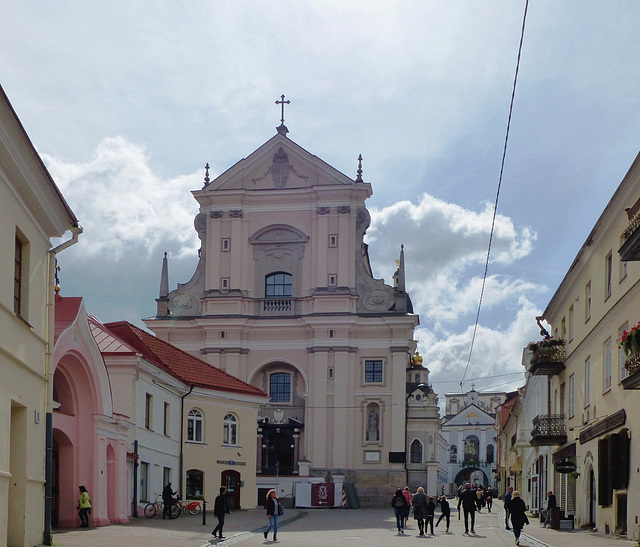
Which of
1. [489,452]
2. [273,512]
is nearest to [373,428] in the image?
[273,512]

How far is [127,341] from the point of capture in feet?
111

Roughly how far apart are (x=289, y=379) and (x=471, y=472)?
7293 cm

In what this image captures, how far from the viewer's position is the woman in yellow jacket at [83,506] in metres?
24.7

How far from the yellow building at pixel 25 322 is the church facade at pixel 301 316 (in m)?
37.7

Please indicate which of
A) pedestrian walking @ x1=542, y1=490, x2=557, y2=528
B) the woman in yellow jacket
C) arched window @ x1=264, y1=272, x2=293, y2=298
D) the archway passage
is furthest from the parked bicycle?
the archway passage

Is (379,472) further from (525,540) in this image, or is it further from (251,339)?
(525,540)

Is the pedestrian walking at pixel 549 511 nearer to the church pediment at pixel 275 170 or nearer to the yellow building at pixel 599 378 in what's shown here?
the yellow building at pixel 599 378

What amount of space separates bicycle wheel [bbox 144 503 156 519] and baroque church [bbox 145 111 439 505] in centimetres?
2441

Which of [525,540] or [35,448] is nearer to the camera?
[35,448]

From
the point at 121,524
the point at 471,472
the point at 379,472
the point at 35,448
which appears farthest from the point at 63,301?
the point at 471,472

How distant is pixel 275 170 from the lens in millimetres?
60312

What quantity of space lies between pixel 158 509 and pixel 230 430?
27.7 feet

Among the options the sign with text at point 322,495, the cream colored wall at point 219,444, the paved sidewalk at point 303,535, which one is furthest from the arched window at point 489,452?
the paved sidewalk at point 303,535

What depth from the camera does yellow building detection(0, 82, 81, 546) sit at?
15.7 m
